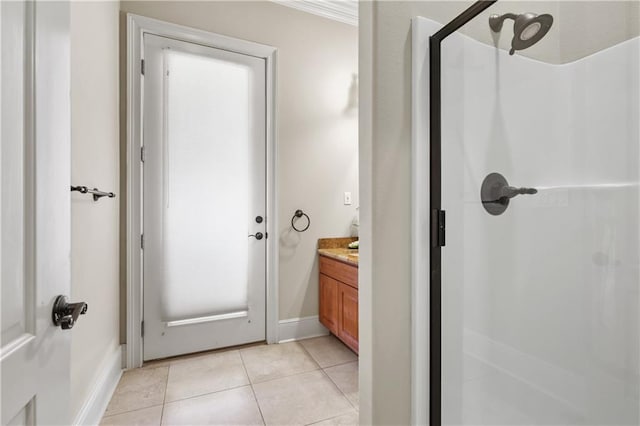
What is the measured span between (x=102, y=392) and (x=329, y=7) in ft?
10.3

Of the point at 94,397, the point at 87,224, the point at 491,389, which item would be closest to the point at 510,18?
the point at 491,389

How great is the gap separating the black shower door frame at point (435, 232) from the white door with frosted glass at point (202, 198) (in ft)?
5.54

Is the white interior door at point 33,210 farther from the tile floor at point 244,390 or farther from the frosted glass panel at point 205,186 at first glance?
the frosted glass panel at point 205,186

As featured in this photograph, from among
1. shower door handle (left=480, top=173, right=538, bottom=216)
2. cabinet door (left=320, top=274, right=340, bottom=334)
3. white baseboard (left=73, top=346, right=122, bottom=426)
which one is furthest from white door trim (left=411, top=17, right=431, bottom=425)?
white baseboard (left=73, top=346, right=122, bottom=426)

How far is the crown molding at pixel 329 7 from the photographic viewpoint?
2601mm

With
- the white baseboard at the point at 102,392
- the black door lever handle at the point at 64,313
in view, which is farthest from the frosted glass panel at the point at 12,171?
the white baseboard at the point at 102,392

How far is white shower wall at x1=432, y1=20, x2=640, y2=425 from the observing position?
1.13 meters

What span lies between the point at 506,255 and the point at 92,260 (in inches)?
75.2

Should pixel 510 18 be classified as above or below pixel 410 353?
above

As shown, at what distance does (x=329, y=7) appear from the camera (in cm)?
266

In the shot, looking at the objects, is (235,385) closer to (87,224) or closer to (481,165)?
(87,224)

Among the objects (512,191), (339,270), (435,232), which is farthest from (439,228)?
(339,270)

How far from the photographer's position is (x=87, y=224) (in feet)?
4.99

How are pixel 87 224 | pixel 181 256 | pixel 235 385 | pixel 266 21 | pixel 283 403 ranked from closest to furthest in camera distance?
pixel 87 224 < pixel 283 403 < pixel 235 385 < pixel 181 256 < pixel 266 21
